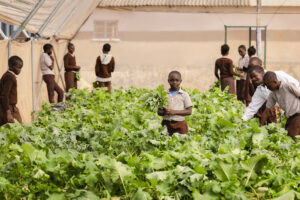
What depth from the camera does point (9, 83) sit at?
9.60 metres

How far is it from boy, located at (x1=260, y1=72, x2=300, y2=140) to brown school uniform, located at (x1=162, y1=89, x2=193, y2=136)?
39.9 inches

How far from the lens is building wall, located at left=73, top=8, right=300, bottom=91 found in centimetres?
2347

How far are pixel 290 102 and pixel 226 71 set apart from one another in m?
6.94

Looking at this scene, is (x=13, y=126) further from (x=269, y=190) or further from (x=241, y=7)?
(x=241, y=7)

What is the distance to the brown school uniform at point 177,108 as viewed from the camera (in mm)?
8672

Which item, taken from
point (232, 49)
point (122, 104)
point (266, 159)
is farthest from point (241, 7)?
point (266, 159)

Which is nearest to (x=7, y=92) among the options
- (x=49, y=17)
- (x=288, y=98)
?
(x=288, y=98)

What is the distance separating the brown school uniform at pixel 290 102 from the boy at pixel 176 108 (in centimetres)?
110

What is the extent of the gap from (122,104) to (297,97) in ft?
15.8

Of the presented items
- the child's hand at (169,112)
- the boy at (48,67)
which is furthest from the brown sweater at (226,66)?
the child's hand at (169,112)

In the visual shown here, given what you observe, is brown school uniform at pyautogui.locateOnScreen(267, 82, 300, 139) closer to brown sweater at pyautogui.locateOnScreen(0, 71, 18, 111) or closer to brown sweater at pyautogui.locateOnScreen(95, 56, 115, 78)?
brown sweater at pyautogui.locateOnScreen(0, 71, 18, 111)

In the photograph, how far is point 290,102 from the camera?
871cm

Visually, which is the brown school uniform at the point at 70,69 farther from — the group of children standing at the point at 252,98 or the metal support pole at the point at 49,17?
the group of children standing at the point at 252,98

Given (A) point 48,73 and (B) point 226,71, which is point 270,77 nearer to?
(B) point 226,71
